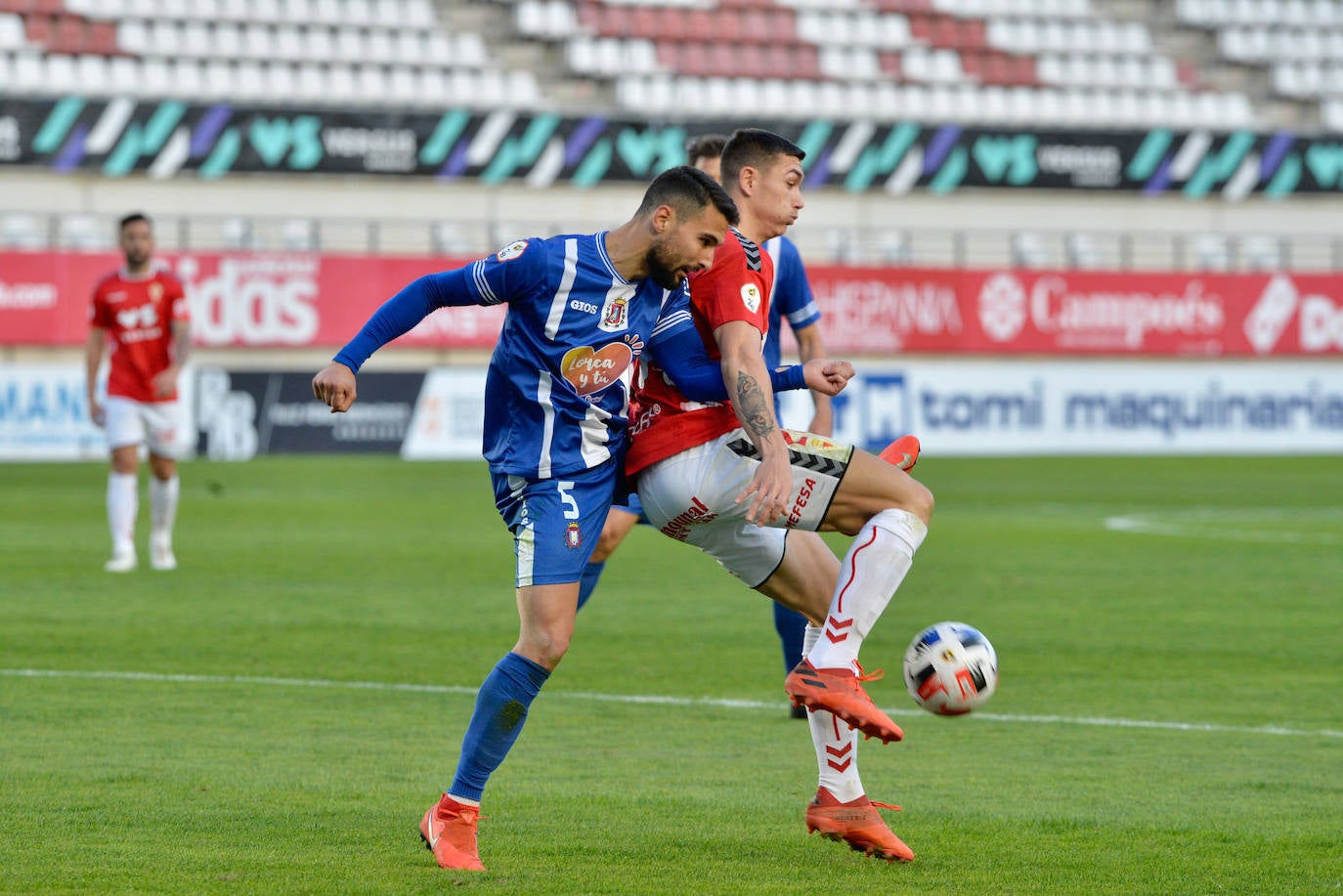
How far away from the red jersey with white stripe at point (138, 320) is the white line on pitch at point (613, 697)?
4.78 m

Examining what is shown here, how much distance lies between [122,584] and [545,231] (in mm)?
18135

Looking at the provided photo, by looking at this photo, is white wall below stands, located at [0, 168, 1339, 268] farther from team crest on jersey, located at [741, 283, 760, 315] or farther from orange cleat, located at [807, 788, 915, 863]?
orange cleat, located at [807, 788, 915, 863]

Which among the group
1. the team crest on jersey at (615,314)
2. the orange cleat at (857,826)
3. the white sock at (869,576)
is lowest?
the orange cleat at (857,826)

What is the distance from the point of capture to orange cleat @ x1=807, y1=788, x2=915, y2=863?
501 cm

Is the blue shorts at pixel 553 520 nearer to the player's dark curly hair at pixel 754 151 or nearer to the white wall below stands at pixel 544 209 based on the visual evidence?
the player's dark curly hair at pixel 754 151

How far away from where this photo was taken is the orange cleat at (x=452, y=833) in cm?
479

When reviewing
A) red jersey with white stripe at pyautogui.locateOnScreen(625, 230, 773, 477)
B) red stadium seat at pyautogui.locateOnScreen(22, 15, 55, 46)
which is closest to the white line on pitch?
red jersey with white stripe at pyautogui.locateOnScreen(625, 230, 773, 477)

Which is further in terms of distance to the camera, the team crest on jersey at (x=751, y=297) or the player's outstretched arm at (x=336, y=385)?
the team crest on jersey at (x=751, y=297)

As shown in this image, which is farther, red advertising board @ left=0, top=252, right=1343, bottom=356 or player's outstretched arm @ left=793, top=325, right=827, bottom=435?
red advertising board @ left=0, top=252, right=1343, bottom=356

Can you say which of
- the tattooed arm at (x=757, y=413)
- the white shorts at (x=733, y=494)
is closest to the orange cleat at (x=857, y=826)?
the white shorts at (x=733, y=494)

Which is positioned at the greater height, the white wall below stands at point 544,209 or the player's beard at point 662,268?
the player's beard at point 662,268

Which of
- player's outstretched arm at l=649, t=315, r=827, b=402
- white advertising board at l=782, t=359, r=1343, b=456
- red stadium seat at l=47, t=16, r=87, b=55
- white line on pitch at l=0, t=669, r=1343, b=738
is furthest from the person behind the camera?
red stadium seat at l=47, t=16, r=87, b=55

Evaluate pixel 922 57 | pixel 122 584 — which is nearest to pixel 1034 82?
pixel 922 57

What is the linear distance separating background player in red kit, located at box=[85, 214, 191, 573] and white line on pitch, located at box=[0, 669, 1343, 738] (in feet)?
15.2
